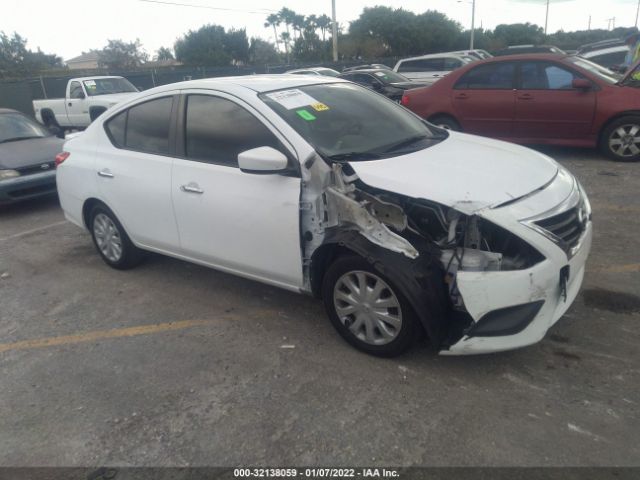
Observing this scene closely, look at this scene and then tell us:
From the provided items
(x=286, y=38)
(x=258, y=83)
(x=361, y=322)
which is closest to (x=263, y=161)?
(x=258, y=83)

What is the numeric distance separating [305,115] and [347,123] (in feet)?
1.13

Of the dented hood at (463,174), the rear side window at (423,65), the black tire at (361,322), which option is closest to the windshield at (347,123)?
the dented hood at (463,174)

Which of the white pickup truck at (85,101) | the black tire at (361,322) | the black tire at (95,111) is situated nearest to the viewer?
the black tire at (361,322)

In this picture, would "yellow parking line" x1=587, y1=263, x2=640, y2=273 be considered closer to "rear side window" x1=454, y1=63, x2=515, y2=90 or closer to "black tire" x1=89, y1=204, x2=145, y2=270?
"black tire" x1=89, y1=204, x2=145, y2=270

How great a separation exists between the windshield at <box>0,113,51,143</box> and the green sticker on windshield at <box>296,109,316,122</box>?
6614mm

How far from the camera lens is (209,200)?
378 cm

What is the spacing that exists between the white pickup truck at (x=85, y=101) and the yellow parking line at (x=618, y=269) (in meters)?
11.9

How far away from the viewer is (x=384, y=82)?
15211 mm

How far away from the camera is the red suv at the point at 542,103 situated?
7.38 metres

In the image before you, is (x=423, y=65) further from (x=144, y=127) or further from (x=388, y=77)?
(x=144, y=127)

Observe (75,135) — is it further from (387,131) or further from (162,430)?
(162,430)

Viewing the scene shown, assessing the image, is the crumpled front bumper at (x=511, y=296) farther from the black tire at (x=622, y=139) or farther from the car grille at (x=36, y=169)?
the car grille at (x=36, y=169)

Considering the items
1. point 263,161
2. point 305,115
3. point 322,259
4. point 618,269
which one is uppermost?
point 305,115

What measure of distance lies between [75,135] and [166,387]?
3.35 meters
